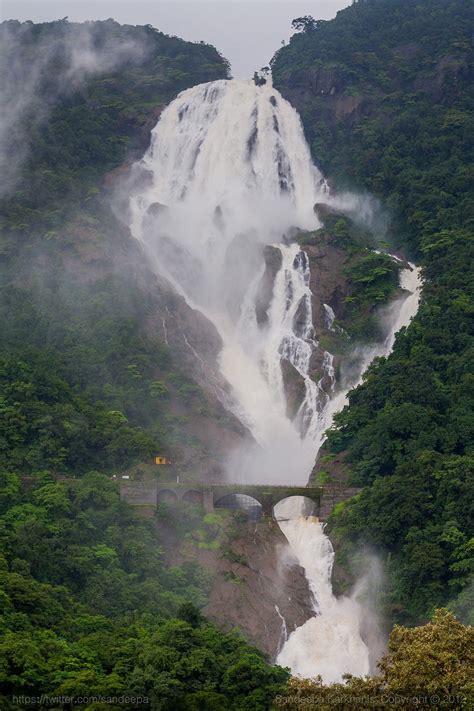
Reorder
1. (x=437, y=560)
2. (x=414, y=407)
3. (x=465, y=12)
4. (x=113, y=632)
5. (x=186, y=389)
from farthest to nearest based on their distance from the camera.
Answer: (x=465, y=12)
(x=186, y=389)
(x=414, y=407)
(x=437, y=560)
(x=113, y=632)

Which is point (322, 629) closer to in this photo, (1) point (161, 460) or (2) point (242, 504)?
(2) point (242, 504)

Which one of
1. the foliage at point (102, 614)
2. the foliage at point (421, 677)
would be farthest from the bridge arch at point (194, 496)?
the foliage at point (421, 677)

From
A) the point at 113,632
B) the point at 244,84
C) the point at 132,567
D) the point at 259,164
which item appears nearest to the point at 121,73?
the point at 244,84

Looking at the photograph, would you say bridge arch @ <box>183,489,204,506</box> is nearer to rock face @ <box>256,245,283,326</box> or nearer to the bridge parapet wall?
the bridge parapet wall

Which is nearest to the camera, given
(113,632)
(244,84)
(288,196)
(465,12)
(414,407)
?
(113,632)

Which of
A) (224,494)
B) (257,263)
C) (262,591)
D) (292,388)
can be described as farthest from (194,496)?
(257,263)

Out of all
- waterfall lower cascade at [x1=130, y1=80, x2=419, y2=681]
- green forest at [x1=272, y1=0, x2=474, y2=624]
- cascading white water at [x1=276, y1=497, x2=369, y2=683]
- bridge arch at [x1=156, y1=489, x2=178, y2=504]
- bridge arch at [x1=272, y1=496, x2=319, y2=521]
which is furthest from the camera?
bridge arch at [x1=272, y1=496, x2=319, y2=521]

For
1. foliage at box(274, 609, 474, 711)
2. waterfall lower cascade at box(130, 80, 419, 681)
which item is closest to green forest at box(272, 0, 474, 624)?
waterfall lower cascade at box(130, 80, 419, 681)

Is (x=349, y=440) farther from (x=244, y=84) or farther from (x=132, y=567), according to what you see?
(x=244, y=84)
